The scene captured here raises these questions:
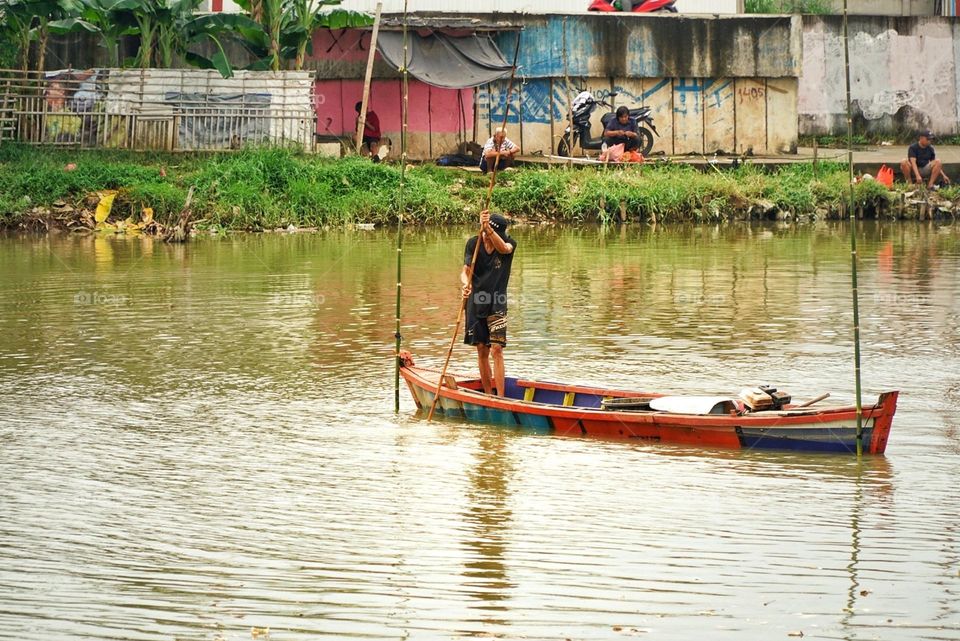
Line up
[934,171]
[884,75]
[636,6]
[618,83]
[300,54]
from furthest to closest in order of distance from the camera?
[884,75], [636,6], [618,83], [300,54], [934,171]

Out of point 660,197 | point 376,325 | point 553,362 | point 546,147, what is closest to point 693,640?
point 553,362

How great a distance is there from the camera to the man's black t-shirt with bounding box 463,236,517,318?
398 inches

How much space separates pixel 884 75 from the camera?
96.8 feet

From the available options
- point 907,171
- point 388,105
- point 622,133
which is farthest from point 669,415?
point 388,105

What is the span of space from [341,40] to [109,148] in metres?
4.89

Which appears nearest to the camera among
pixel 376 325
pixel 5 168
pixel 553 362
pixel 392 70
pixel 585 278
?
pixel 553 362

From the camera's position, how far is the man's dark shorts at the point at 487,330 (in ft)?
33.3

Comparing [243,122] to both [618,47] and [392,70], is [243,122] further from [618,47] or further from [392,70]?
[618,47]

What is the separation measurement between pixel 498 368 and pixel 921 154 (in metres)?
16.1

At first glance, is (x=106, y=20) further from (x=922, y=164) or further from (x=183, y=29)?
(x=922, y=164)

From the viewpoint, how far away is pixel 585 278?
17.5m

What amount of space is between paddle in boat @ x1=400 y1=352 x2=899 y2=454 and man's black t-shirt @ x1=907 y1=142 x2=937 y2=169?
15.8 meters

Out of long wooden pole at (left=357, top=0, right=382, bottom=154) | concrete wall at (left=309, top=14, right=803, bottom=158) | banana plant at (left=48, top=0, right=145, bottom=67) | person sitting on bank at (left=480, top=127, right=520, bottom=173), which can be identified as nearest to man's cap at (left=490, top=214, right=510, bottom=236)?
person sitting on bank at (left=480, top=127, right=520, bottom=173)

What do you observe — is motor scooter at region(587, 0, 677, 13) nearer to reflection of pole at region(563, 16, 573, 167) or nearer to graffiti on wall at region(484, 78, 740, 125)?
reflection of pole at region(563, 16, 573, 167)
